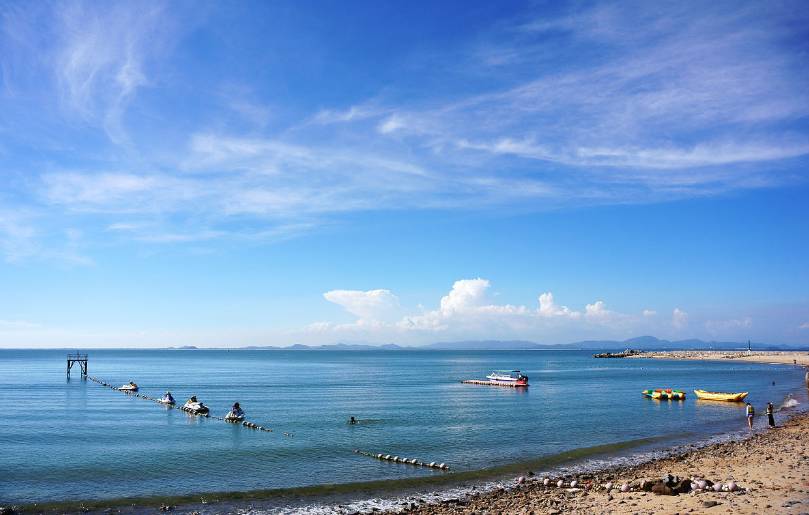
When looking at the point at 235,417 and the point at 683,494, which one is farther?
the point at 235,417

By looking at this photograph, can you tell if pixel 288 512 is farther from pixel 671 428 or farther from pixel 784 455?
pixel 671 428

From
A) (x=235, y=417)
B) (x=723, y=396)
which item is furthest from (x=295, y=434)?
(x=723, y=396)

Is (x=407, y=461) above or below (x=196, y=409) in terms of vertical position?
above

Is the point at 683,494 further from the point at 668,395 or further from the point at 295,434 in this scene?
the point at 668,395

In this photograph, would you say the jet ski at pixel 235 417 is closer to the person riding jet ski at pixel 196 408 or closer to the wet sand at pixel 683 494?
the person riding jet ski at pixel 196 408

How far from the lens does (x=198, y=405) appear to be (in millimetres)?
54312

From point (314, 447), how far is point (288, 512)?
1342 cm

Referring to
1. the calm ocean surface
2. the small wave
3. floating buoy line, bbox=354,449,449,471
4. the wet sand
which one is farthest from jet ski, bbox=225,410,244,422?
the small wave

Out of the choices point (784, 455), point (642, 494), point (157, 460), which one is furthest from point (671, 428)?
point (157, 460)

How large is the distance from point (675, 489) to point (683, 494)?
0.95ft

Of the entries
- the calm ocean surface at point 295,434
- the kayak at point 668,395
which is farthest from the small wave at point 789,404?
the kayak at point 668,395

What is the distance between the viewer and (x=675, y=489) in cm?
2016

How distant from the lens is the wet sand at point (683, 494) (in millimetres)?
18469

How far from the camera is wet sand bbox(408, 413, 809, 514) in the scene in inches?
727
